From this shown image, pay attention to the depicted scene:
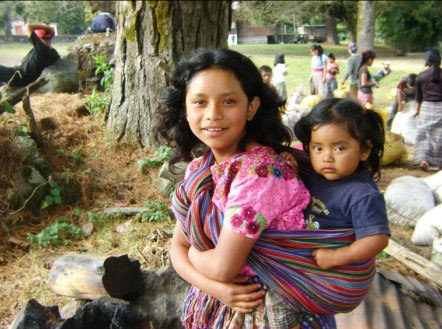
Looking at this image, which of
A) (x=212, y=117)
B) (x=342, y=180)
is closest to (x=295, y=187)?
(x=342, y=180)

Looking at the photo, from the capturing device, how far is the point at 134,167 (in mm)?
4918

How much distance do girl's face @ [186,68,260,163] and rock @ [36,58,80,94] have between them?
19.7 feet

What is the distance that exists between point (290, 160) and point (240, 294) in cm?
50

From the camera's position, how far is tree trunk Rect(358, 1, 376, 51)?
53.8 feet

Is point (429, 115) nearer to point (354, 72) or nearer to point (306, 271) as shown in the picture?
point (354, 72)

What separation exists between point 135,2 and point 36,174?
2.02m

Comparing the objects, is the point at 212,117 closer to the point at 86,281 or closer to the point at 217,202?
the point at 217,202

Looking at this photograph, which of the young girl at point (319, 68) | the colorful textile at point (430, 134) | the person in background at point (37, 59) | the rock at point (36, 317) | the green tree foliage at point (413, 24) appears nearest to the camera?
the rock at point (36, 317)

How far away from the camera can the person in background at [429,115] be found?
676 centimetres

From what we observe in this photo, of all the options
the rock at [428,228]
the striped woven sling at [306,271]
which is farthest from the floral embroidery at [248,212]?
the rock at [428,228]

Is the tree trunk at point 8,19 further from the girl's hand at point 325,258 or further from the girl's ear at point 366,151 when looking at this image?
the girl's hand at point 325,258

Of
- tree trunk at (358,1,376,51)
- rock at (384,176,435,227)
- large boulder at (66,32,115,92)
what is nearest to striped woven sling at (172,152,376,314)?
rock at (384,176,435,227)

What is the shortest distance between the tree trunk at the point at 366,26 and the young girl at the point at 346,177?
1585 cm

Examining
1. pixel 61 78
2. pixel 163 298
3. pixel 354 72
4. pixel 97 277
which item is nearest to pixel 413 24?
pixel 354 72
